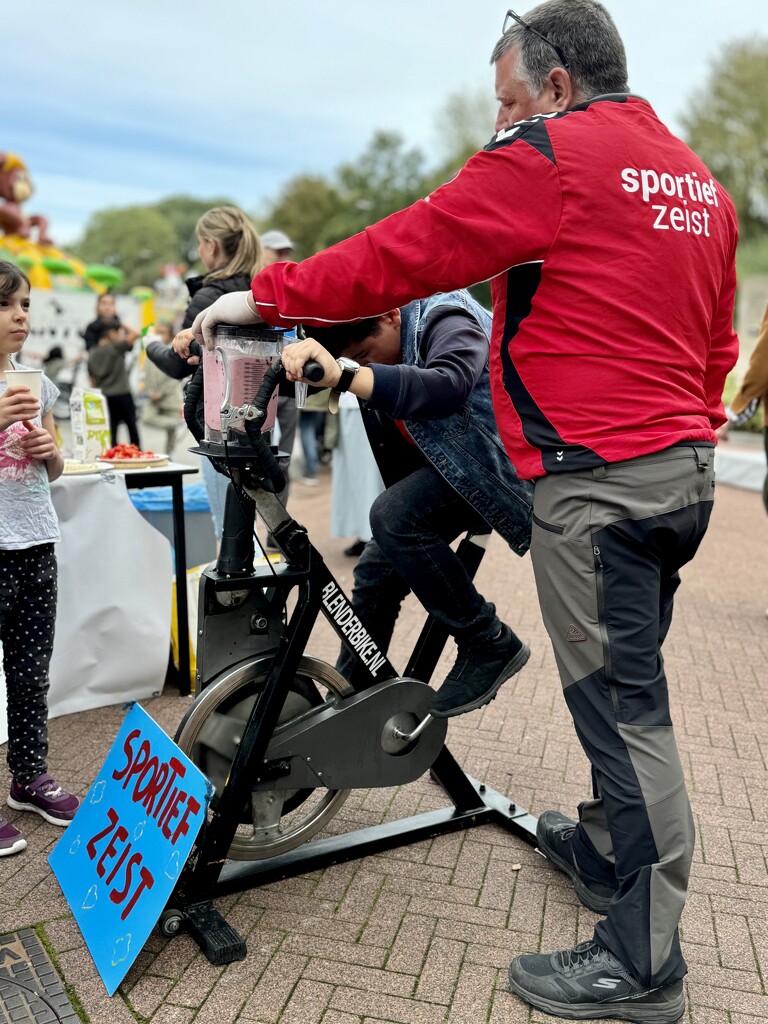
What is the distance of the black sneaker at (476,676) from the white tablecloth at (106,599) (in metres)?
1.88

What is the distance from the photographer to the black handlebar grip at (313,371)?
7.79 ft

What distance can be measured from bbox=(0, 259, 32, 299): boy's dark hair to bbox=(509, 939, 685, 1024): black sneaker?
2541mm

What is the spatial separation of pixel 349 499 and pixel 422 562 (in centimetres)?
449

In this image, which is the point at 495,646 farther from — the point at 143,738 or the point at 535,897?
the point at 143,738

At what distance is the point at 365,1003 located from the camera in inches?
97.6

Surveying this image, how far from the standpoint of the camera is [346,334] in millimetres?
2832

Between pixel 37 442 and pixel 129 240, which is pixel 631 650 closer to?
pixel 37 442

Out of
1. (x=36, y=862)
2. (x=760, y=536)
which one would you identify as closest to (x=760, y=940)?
(x=36, y=862)

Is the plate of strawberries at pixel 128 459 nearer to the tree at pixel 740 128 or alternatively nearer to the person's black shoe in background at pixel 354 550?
the person's black shoe in background at pixel 354 550

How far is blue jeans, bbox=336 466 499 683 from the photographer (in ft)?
9.46

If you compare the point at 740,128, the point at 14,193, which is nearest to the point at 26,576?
the point at 14,193

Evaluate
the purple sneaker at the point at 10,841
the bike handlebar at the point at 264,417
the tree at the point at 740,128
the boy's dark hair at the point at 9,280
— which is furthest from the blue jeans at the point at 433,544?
the tree at the point at 740,128

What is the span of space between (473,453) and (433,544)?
295 mm

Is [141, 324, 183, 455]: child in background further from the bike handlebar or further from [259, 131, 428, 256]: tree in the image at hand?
[259, 131, 428, 256]: tree
